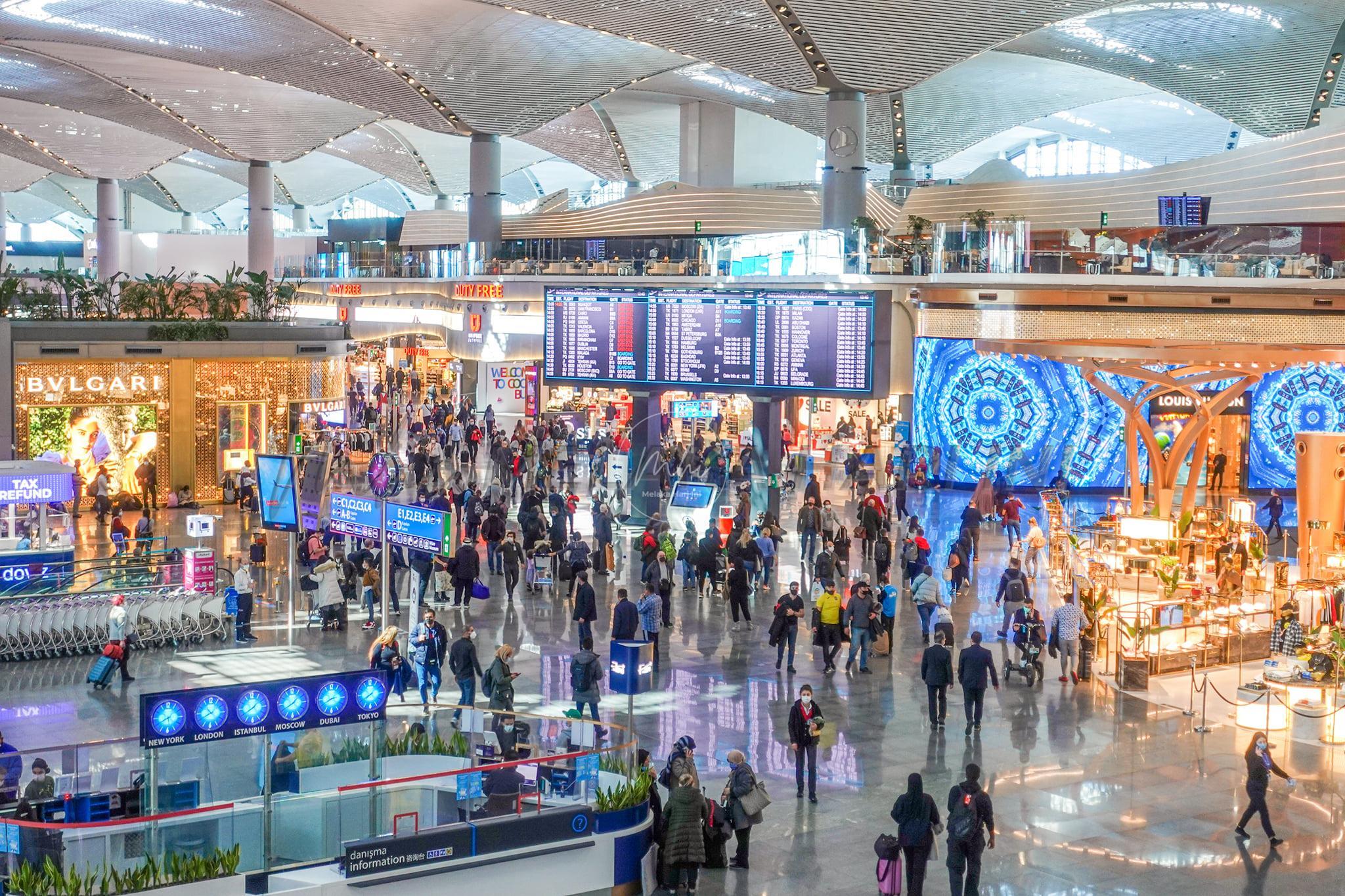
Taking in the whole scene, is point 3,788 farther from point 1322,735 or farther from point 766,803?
point 1322,735

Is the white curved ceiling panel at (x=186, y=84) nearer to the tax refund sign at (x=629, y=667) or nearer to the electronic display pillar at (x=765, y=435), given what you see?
the electronic display pillar at (x=765, y=435)

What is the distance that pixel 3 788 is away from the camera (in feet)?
30.8

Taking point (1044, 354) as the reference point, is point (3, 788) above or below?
below

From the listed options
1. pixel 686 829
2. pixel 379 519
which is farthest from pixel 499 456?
pixel 686 829

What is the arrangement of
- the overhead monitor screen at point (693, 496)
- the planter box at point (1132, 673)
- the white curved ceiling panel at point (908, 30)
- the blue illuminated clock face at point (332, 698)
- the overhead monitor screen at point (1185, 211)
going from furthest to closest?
1. the white curved ceiling panel at point (908, 30)
2. the overhead monitor screen at point (1185, 211)
3. the overhead monitor screen at point (693, 496)
4. the planter box at point (1132, 673)
5. the blue illuminated clock face at point (332, 698)

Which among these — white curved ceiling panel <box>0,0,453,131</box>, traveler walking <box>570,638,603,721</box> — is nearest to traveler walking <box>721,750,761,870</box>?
traveler walking <box>570,638,603,721</box>

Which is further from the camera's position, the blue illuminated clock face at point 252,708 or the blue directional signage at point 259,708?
the blue illuminated clock face at point 252,708

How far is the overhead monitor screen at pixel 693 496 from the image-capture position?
2250 cm

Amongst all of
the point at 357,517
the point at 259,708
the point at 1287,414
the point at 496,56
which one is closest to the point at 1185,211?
the point at 1287,414

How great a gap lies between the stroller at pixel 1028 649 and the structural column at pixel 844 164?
60.3 feet

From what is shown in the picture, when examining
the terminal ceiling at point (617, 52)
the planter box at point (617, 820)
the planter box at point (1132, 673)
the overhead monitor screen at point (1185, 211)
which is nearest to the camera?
the planter box at point (617, 820)

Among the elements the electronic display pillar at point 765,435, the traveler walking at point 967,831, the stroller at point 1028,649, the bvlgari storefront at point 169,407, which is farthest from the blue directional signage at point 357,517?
the bvlgari storefront at point 169,407

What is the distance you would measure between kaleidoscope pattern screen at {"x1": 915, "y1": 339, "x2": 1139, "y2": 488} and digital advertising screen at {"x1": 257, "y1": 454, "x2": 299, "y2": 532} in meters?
16.1

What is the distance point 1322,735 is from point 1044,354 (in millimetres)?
9784
